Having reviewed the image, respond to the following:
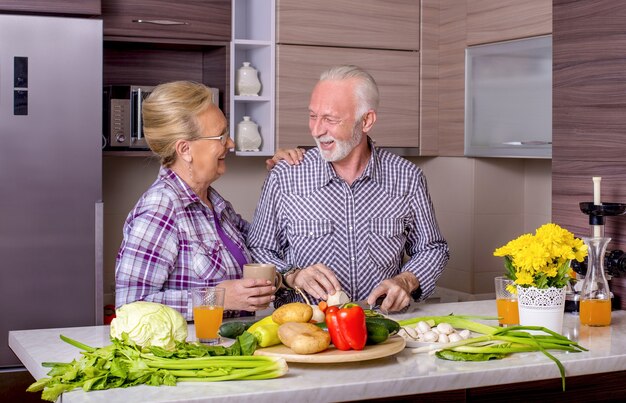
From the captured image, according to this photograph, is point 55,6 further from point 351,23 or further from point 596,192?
point 596,192

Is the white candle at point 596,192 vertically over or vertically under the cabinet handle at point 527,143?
under

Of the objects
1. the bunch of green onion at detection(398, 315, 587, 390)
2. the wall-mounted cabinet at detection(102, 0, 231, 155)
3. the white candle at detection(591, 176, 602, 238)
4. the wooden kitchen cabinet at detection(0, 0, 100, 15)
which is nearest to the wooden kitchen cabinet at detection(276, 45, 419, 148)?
the wall-mounted cabinet at detection(102, 0, 231, 155)

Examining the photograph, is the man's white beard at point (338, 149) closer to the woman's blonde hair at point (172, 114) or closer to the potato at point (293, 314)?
the woman's blonde hair at point (172, 114)

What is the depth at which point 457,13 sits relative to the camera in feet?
14.3

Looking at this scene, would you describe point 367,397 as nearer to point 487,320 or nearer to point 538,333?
point 538,333

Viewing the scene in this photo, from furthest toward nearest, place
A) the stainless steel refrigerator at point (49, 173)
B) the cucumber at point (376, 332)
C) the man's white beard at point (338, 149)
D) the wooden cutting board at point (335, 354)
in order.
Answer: the stainless steel refrigerator at point (49, 173) → the man's white beard at point (338, 149) → the cucumber at point (376, 332) → the wooden cutting board at point (335, 354)

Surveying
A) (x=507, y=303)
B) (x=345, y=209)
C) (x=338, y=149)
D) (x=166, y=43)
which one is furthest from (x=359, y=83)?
(x=166, y=43)

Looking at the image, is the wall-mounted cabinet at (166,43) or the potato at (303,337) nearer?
the potato at (303,337)

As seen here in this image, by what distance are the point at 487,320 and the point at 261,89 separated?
2056 mm

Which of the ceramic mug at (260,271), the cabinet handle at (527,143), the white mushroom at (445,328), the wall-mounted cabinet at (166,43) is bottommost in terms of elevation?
the white mushroom at (445,328)

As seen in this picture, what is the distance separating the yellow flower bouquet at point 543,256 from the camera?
7.21ft

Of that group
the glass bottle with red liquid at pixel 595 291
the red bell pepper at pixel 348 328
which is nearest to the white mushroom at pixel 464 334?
the red bell pepper at pixel 348 328

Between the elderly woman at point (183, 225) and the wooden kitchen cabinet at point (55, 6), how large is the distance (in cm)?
116

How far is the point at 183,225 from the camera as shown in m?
2.51
